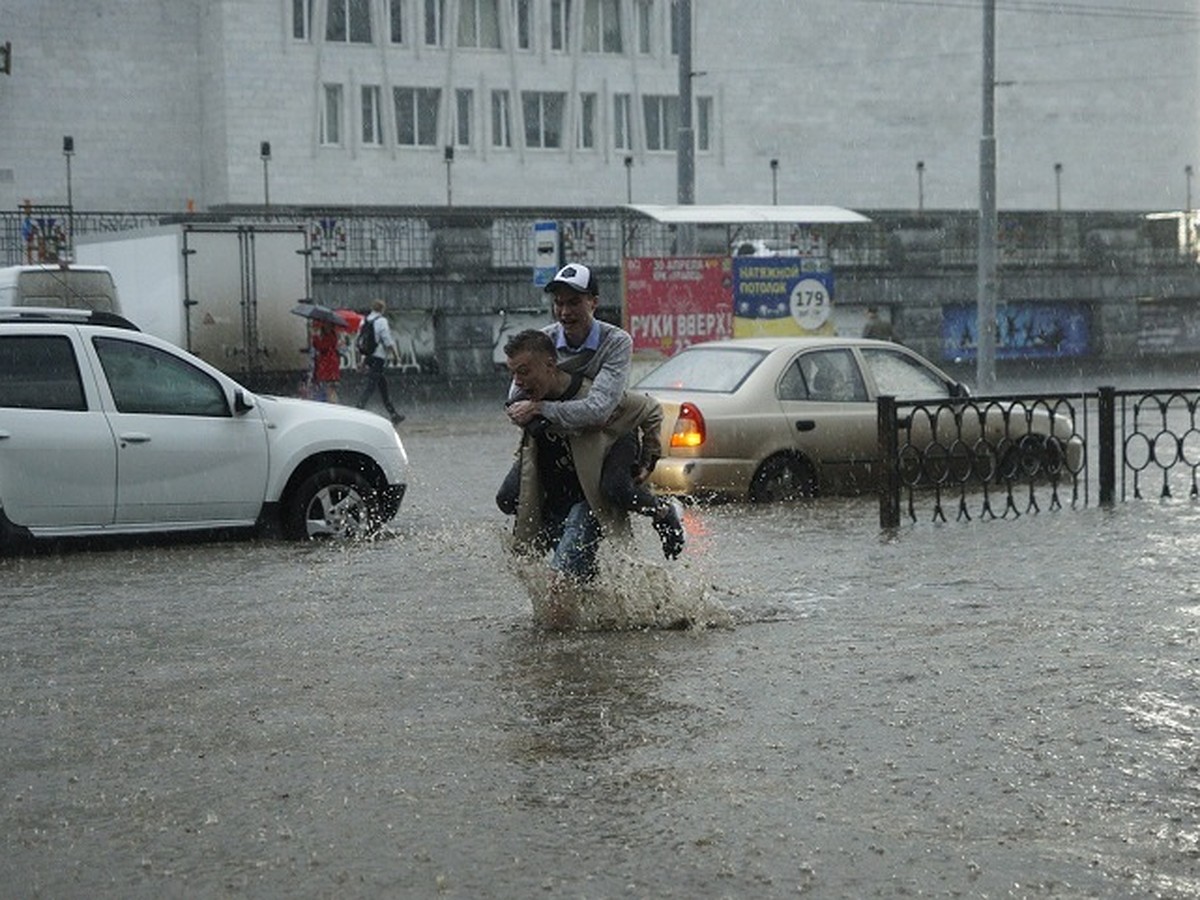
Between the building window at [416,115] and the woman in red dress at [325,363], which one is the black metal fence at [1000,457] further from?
the building window at [416,115]

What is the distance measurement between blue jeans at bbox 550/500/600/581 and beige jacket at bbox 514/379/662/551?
0.08m

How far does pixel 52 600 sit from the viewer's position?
1177cm

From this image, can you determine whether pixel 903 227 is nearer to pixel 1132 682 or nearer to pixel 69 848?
pixel 1132 682

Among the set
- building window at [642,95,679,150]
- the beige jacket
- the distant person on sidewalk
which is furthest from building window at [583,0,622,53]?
the beige jacket

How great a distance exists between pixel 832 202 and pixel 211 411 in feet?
200

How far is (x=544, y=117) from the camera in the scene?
7106 centimetres

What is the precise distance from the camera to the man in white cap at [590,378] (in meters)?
9.22

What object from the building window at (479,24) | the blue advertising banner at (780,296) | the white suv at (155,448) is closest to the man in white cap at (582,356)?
the white suv at (155,448)

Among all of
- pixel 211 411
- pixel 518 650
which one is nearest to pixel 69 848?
pixel 518 650

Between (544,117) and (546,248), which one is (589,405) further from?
(544,117)

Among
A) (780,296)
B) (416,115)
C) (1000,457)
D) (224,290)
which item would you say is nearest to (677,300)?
(780,296)

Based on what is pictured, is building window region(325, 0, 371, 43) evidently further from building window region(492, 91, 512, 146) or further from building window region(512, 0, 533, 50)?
building window region(512, 0, 533, 50)

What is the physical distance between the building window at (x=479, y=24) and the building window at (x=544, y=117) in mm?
2225

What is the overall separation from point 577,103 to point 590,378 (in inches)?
2467
